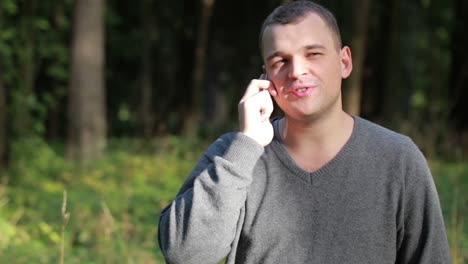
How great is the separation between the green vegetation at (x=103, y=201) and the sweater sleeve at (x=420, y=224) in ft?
4.73

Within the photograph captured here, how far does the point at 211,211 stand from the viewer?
2074 mm

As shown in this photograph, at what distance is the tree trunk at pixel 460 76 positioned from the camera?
11469 mm

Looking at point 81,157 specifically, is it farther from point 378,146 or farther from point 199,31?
point 378,146

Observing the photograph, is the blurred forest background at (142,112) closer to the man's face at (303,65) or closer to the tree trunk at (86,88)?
the tree trunk at (86,88)

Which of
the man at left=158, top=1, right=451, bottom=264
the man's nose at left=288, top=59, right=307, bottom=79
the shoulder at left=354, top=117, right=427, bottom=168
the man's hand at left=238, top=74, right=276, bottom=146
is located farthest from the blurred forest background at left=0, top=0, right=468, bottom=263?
the shoulder at left=354, top=117, right=427, bottom=168

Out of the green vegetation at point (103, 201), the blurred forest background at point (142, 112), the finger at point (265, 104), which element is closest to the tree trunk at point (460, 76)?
the blurred forest background at point (142, 112)

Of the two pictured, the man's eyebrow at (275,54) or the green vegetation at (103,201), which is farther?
the green vegetation at (103,201)

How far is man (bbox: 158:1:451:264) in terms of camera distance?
209 cm

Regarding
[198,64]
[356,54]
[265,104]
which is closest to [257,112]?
[265,104]

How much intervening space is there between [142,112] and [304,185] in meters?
17.8

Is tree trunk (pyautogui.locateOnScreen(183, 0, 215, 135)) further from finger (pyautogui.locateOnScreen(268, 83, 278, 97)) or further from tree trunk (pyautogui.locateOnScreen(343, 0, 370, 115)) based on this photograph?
finger (pyautogui.locateOnScreen(268, 83, 278, 97))

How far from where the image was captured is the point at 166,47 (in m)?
22.3

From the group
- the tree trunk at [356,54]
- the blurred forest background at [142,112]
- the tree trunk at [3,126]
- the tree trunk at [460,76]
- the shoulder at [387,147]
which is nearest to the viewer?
the shoulder at [387,147]

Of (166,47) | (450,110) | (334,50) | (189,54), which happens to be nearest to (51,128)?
(166,47)
